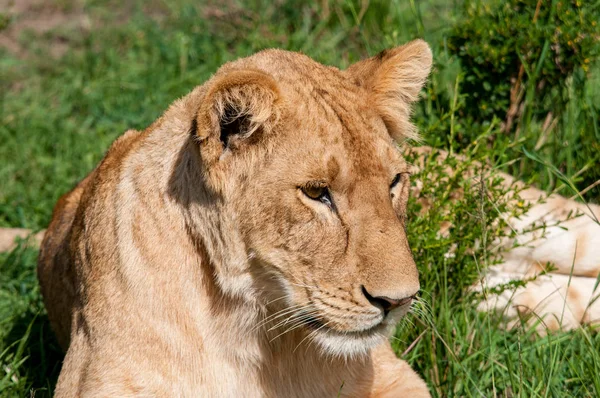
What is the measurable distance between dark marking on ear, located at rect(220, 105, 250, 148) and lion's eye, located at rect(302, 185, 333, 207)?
0.23m

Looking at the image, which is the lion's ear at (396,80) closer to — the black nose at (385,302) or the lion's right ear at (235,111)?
the lion's right ear at (235,111)

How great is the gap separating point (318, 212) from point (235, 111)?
0.35m

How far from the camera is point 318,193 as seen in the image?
2.48m

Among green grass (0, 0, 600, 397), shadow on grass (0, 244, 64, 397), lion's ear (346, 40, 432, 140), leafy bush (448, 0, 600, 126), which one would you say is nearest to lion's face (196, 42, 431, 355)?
lion's ear (346, 40, 432, 140)

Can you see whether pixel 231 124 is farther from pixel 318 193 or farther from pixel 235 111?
pixel 318 193

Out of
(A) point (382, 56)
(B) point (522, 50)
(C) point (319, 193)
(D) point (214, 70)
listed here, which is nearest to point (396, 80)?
(A) point (382, 56)

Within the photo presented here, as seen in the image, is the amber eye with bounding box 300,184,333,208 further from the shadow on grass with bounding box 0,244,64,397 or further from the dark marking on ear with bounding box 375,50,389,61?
the shadow on grass with bounding box 0,244,64,397

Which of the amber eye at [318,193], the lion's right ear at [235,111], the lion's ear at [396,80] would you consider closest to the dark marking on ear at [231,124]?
the lion's right ear at [235,111]

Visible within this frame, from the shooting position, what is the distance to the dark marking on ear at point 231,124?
95.8 inches

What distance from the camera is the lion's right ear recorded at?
93.0 inches

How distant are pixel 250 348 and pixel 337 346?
1.09 ft

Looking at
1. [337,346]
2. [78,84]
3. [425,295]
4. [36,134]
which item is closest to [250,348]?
[337,346]

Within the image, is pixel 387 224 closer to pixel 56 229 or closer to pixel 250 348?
pixel 250 348

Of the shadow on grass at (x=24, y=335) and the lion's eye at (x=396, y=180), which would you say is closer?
the lion's eye at (x=396, y=180)
